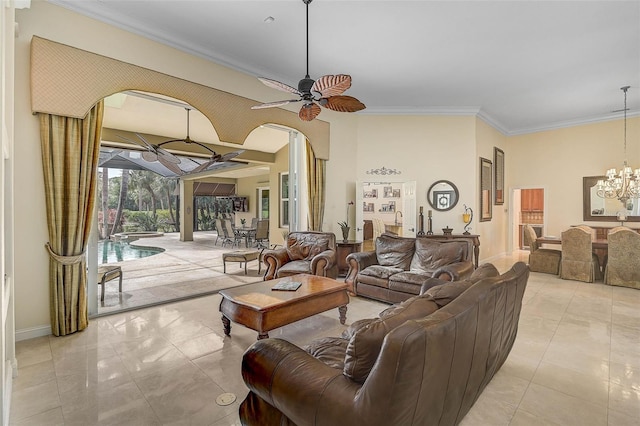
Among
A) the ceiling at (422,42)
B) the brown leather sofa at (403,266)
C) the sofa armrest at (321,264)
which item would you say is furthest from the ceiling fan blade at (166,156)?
the brown leather sofa at (403,266)

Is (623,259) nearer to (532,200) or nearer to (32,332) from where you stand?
(532,200)

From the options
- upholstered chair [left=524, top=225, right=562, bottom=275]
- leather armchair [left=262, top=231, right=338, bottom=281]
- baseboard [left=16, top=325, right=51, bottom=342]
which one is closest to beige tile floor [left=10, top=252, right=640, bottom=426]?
baseboard [left=16, top=325, right=51, bottom=342]

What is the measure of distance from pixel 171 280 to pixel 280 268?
2.21 m

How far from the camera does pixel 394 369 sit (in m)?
1.22

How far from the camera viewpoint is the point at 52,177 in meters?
3.30

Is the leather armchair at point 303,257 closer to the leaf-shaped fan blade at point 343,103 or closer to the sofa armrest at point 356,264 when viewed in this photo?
the sofa armrest at point 356,264

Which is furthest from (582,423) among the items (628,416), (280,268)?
(280,268)

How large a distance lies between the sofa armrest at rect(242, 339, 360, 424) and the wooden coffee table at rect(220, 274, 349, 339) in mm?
1038

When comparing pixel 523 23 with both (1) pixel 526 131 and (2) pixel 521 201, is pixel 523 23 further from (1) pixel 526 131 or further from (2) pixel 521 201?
(2) pixel 521 201

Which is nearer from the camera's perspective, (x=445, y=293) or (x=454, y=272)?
(x=445, y=293)

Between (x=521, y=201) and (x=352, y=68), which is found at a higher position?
(x=352, y=68)

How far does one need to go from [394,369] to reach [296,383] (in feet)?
1.80

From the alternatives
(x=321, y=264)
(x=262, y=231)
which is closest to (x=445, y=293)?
(x=321, y=264)

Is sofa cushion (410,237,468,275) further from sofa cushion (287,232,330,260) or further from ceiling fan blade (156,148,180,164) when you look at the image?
ceiling fan blade (156,148,180,164)
